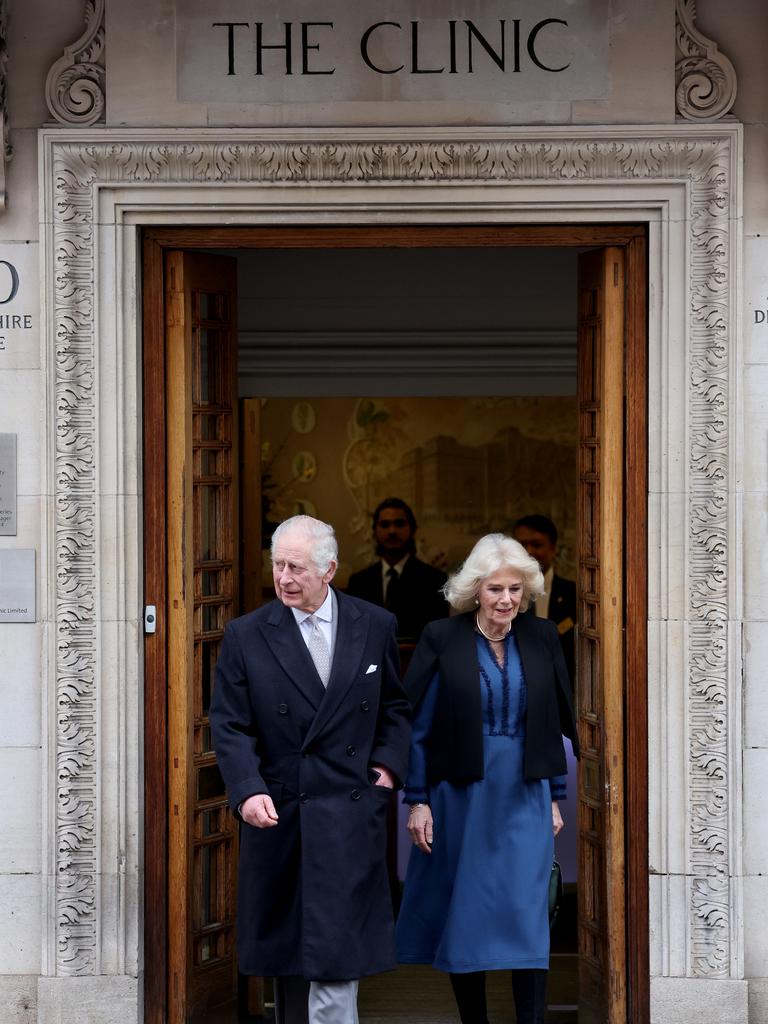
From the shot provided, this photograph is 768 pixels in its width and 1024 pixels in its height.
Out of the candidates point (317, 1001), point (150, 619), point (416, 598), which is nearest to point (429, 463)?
point (416, 598)

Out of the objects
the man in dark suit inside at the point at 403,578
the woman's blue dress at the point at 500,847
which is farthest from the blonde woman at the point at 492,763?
the man in dark suit inside at the point at 403,578

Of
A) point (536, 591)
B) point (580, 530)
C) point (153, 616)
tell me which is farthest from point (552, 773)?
point (153, 616)

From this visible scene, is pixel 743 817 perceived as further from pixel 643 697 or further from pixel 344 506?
pixel 344 506

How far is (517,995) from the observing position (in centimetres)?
564

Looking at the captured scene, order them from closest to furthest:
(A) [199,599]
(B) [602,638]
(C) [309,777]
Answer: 1. (C) [309,777]
2. (B) [602,638]
3. (A) [199,599]

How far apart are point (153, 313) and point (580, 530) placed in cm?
201

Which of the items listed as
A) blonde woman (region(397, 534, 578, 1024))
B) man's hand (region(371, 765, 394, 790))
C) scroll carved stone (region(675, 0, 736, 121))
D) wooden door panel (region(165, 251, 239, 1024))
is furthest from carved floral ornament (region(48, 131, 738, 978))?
man's hand (region(371, 765, 394, 790))

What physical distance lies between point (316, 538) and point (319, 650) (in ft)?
1.32

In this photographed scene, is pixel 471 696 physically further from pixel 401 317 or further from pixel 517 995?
pixel 401 317

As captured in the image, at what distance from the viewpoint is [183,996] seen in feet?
20.5

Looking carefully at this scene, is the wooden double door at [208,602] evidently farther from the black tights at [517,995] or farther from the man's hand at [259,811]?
the man's hand at [259,811]

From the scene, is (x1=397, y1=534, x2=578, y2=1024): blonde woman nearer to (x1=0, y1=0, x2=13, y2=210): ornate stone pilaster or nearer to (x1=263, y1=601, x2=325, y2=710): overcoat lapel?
(x1=263, y1=601, x2=325, y2=710): overcoat lapel

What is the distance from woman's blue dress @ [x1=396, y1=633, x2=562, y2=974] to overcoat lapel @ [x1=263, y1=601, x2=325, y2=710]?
65 centimetres

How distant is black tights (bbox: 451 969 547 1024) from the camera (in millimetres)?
5586
